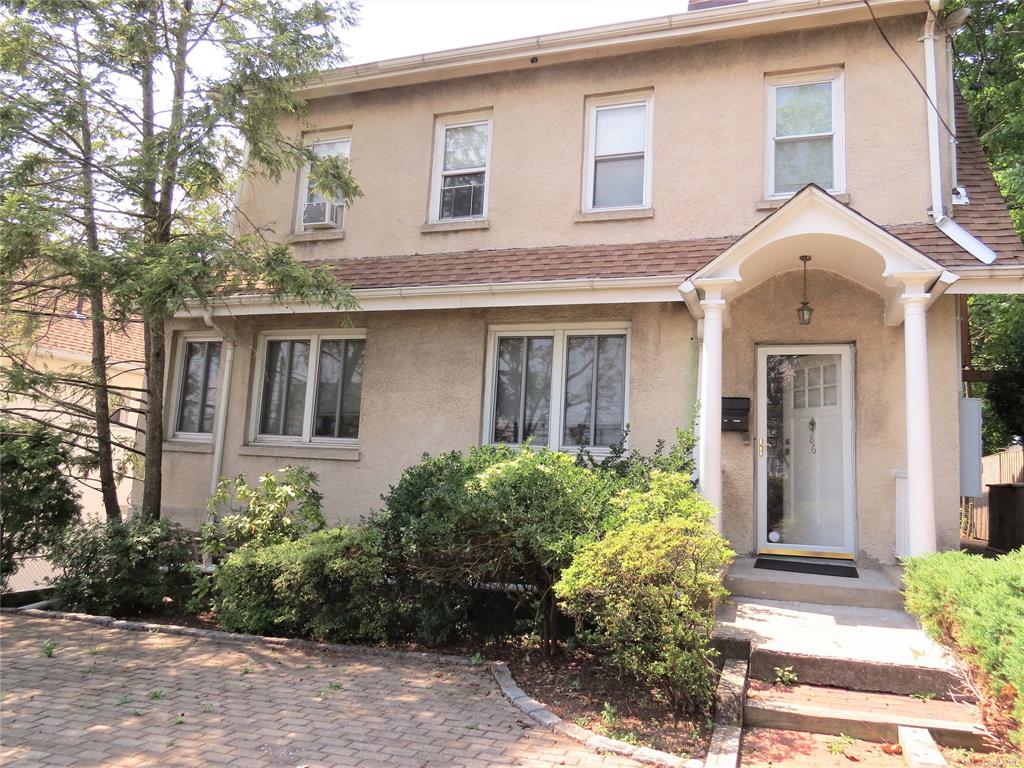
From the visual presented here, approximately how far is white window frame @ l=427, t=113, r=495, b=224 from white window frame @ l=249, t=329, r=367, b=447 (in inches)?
81.9

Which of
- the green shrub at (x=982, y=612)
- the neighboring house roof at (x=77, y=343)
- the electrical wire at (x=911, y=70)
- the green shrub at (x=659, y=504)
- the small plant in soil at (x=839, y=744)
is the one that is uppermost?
the electrical wire at (x=911, y=70)

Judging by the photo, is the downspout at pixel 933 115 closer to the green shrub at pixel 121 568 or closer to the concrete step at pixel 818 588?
the concrete step at pixel 818 588

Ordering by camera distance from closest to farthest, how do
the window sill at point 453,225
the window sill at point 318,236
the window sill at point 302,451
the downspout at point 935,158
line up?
the downspout at point 935,158 → the window sill at point 302,451 → the window sill at point 453,225 → the window sill at point 318,236

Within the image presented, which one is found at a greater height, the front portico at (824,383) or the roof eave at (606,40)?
the roof eave at (606,40)

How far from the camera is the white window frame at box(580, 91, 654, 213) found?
848cm

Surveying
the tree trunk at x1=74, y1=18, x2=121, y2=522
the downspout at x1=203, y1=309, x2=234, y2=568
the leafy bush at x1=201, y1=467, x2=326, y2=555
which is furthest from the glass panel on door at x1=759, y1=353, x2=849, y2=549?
the tree trunk at x1=74, y1=18, x2=121, y2=522

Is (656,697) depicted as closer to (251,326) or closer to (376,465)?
(376,465)

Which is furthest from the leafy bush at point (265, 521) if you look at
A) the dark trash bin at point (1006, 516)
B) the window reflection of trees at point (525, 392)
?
the dark trash bin at point (1006, 516)

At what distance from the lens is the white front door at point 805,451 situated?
7.39 metres

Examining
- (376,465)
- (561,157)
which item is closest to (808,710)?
(376,465)

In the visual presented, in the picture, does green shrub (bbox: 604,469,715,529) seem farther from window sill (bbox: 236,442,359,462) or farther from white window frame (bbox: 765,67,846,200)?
window sill (bbox: 236,442,359,462)

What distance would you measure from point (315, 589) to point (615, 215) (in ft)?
18.8

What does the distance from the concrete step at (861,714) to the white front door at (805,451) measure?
2907mm

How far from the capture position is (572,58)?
8.95 m
